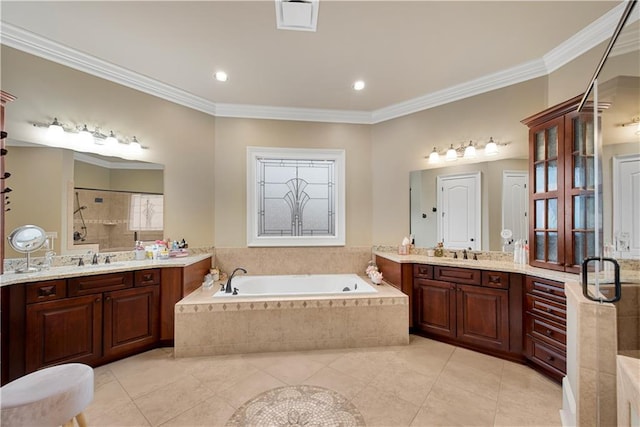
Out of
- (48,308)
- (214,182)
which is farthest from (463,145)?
(48,308)

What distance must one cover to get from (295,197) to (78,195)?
2.37 metres

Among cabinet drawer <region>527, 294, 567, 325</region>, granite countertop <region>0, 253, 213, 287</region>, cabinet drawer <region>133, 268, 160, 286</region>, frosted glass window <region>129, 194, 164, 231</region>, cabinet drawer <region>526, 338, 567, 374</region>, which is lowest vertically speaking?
cabinet drawer <region>526, 338, 567, 374</region>

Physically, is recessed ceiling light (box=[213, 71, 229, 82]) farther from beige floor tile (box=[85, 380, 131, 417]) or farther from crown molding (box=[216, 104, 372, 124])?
beige floor tile (box=[85, 380, 131, 417])

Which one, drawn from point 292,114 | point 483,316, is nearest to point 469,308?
point 483,316

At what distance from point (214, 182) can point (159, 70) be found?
137 cm

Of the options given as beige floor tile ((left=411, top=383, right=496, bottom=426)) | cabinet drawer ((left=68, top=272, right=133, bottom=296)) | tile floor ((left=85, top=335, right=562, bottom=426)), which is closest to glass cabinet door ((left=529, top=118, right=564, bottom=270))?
tile floor ((left=85, top=335, right=562, bottom=426))

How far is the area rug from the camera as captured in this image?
1.65 meters

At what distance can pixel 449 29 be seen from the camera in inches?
84.0

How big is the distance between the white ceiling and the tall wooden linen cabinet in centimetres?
66

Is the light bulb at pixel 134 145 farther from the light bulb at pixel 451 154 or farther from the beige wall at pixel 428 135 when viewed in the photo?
the light bulb at pixel 451 154

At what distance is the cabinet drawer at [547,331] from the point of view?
200 centimetres

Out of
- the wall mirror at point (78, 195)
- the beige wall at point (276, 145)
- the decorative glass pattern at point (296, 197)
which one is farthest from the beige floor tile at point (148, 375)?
the decorative glass pattern at point (296, 197)

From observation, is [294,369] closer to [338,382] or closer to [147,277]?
[338,382]

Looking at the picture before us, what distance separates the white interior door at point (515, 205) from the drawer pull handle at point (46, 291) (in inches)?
166
